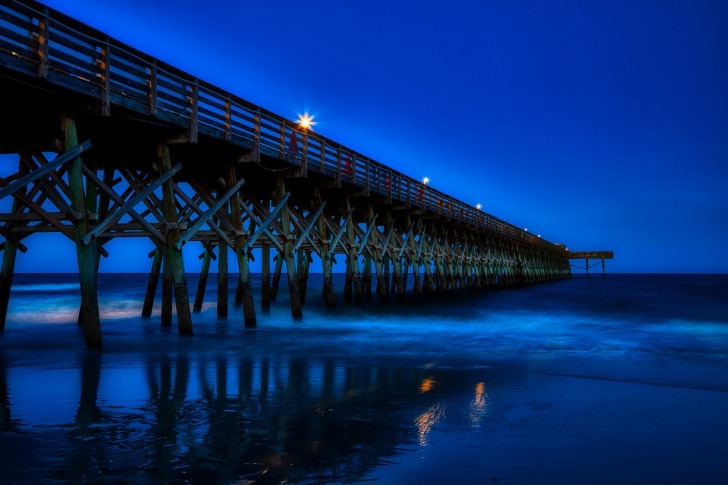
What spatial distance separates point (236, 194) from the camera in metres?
13.0

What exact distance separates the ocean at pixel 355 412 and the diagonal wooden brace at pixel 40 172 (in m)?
2.41

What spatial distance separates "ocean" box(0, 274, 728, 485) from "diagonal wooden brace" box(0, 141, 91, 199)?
241 centimetres

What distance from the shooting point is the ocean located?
3.93 meters

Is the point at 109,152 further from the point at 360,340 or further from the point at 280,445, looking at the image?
the point at 280,445

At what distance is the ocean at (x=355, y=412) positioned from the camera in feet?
12.9

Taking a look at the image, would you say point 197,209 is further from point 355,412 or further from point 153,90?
point 355,412

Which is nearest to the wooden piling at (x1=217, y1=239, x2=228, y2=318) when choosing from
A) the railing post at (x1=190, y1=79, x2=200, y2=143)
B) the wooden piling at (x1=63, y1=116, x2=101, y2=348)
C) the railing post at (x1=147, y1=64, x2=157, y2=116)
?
the railing post at (x1=190, y1=79, x2=200, y2=143)

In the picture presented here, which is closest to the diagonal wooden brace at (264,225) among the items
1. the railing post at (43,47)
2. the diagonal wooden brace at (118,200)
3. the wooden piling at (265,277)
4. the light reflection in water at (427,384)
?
the diagonal wooden brace at (118,200)

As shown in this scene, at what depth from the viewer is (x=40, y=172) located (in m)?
7.66

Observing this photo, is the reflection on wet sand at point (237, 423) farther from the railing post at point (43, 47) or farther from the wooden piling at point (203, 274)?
the wooden piling at point (203, 274)

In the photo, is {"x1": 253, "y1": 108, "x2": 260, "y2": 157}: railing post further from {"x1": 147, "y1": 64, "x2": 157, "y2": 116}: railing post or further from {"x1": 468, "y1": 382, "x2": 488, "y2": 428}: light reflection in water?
{"x1": 468, "y1": 382, "x2": 488, "y2": 428}: light reflection in water

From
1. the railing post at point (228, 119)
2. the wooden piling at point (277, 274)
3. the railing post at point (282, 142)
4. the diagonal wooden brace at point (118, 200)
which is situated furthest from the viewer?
the wooden piling at point (277, 274)

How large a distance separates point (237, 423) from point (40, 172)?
16.0 feet

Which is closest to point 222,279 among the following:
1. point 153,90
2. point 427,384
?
point 153,90
